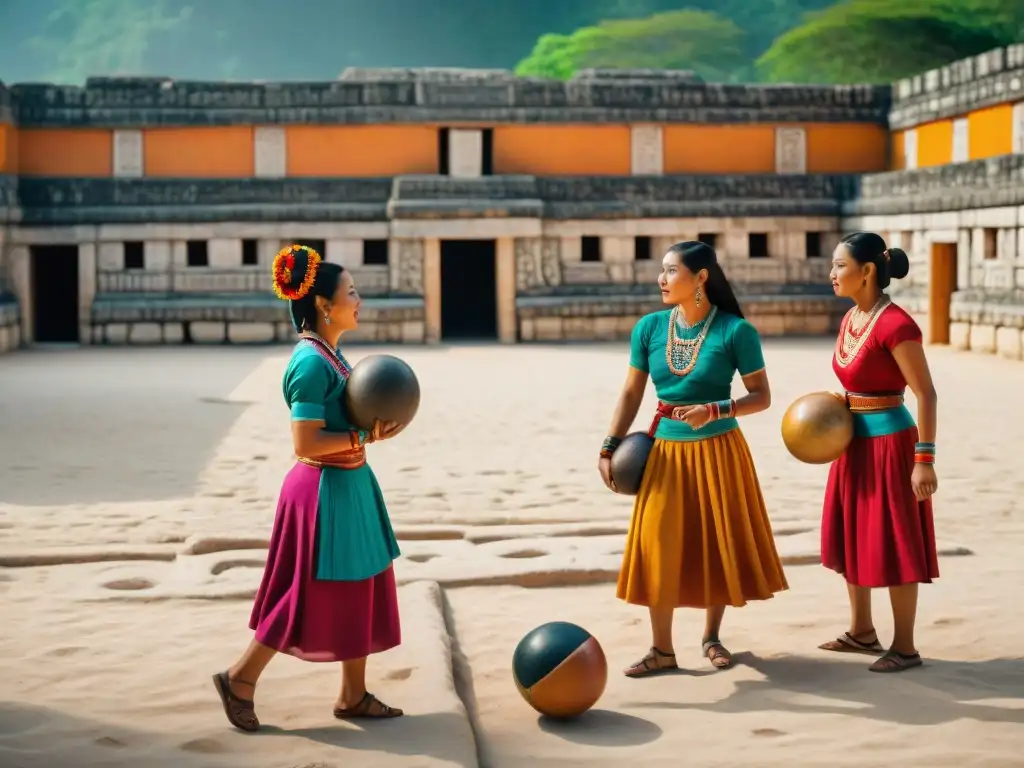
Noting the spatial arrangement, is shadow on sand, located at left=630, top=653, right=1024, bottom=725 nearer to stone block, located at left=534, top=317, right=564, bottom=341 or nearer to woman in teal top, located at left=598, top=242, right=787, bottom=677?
woman in teal top, located at left=598, top=242, right=787, bottom=677

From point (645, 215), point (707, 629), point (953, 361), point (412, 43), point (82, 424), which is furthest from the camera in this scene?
point (412, 43)

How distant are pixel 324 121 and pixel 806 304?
9401mm

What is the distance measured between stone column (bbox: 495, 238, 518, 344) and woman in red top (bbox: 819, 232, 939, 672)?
19.1m

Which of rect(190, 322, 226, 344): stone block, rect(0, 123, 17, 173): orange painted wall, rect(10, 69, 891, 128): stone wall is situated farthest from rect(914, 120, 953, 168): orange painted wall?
rect(0, 123, 17, 173): orange painted wall

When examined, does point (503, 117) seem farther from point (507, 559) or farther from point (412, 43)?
point (412, 43)

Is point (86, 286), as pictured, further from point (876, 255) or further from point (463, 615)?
point (876, 255)

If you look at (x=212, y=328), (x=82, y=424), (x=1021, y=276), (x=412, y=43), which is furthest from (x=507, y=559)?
(x=412, y=43)

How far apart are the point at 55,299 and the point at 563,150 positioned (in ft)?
35.5

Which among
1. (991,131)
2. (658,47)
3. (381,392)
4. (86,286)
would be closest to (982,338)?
(991,131)

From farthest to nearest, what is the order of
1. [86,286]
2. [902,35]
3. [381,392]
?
[902,35] < [86,286] < [381,392]

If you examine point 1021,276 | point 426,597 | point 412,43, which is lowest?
point 426,597

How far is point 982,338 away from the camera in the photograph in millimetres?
21281

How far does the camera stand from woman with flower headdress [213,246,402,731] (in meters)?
5.27

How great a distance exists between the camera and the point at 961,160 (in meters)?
24.2
